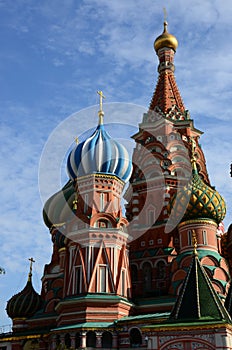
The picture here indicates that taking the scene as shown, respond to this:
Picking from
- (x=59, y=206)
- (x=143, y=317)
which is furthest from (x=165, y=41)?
(x=143, y=317)

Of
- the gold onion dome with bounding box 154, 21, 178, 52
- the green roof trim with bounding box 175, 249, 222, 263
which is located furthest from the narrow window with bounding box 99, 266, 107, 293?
the gold onion dome with bounding box 154, 21, 178, 52

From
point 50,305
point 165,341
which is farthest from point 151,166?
point 165,341

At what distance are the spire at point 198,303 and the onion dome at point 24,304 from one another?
12.4m

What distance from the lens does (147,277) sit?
75.4ft

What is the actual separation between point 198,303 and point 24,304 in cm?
1333

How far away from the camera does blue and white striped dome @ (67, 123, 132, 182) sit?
22.4 m

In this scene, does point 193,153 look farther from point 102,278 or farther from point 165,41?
point 165,41

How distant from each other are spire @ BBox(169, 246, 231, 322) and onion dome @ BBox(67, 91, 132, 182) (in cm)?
855

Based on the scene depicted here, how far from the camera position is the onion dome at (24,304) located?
24766 millimetres

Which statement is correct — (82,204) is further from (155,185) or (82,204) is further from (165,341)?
(165,341)

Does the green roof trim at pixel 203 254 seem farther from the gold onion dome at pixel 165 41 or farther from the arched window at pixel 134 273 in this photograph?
the gold onion dome at pixel 165 41

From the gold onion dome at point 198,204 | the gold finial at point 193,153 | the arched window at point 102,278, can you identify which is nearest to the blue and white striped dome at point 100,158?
the gold onion dome at point 198,204

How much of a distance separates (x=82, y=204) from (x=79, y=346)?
630cm

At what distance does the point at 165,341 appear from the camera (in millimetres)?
13289
